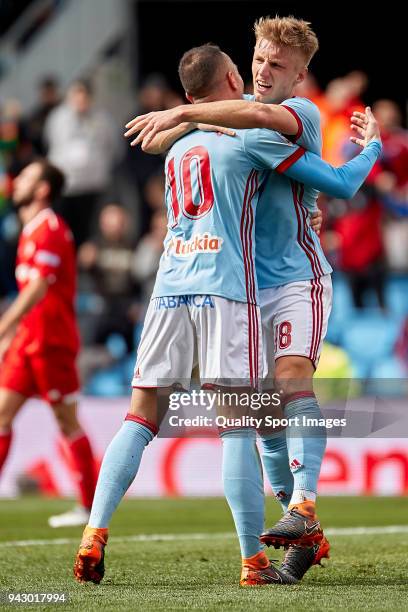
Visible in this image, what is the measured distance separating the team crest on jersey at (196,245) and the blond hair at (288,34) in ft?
3.02

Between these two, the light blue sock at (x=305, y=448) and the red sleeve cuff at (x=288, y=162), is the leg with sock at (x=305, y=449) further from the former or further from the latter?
the red sleeve cuff at (x=288, y=162)

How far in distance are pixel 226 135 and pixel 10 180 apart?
32.2 ft

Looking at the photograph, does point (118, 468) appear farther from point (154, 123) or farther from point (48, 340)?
point (48, 340)

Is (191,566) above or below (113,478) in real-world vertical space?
below

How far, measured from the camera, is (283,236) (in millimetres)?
5766

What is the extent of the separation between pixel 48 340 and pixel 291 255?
3263mm

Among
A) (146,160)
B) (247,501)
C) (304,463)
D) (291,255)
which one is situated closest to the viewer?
(247,501)

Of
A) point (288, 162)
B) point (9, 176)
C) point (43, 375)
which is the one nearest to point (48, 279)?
point (43, 375)

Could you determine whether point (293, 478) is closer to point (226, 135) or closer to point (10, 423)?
point (226, 135)

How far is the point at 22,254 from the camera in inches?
334

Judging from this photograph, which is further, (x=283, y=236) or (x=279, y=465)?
(x=279, y=465)

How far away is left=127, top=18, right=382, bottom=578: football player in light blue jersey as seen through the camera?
5.54 m

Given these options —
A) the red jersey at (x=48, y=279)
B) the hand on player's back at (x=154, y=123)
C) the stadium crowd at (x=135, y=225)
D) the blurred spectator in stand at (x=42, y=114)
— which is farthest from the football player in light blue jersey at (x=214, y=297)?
the blurred spectator in stand at (x=42, y=114)

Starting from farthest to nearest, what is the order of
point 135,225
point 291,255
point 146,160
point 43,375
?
point 135,225
point 146,160
point 43,375
point 291,255
